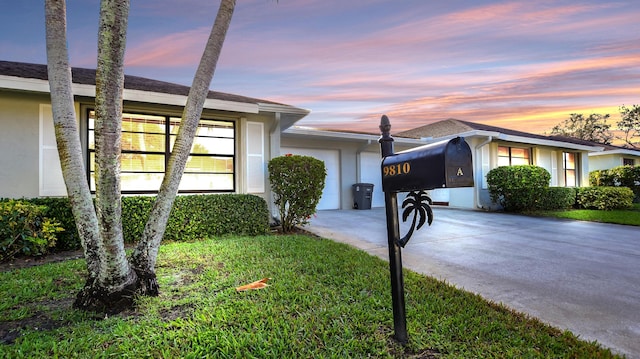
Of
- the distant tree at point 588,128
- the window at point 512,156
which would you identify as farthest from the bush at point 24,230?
the distant tree at point 588,128

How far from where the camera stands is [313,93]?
9844 mm

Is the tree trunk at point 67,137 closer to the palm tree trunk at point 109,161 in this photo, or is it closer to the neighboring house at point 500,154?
the palm tree trunk at point 109,161

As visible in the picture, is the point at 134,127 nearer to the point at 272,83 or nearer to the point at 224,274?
the point at 272,83

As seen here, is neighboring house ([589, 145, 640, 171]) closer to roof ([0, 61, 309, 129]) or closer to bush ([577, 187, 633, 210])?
bush ([577, 187, 633, 210])

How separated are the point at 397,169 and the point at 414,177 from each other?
15 cm

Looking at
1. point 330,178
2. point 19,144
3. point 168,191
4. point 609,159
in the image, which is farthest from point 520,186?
point 609,159

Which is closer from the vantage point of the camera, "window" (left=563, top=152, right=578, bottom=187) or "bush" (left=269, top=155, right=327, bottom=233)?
"bush" (left=269, top=155, right=327, bottom=233)

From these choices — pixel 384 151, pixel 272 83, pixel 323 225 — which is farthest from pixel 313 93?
pixel 384 151

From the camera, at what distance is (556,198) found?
11664 mm

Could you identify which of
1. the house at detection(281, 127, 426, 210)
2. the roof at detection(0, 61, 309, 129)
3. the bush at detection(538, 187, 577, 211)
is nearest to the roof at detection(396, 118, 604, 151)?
the house at detection(281, 127, 426, 210)

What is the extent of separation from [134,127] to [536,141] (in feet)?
46.4

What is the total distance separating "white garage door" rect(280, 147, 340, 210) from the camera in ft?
37.9

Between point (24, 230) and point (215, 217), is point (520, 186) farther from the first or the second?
point (24, 230)

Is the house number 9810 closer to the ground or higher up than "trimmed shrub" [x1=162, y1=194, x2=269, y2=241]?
higher up
